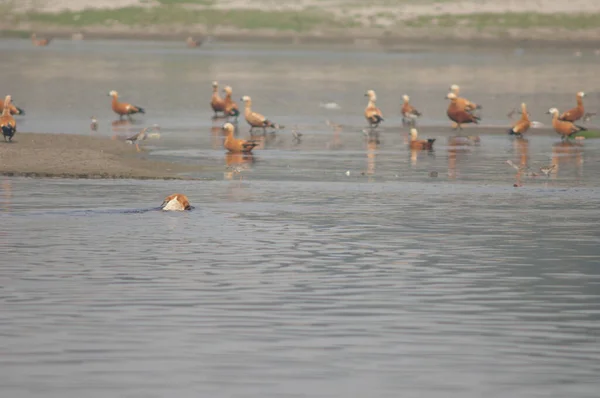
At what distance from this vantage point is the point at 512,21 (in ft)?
385

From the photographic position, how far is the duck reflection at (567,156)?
35312mm

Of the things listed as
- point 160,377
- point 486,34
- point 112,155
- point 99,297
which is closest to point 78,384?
point 160,377

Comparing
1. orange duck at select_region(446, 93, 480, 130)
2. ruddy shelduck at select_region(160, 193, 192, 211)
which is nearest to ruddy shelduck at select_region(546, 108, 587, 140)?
orange duck at select_region(446, 93, 480, 130)

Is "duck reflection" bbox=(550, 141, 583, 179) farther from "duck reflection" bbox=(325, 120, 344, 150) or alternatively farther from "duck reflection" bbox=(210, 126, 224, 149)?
"duck reflection" bbox=(210, 126, 224, 149)

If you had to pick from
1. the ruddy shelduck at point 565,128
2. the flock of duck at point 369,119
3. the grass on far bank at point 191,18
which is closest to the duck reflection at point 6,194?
the flock of duck at point 369,119

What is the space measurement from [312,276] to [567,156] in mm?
21300

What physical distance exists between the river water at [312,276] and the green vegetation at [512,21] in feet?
245

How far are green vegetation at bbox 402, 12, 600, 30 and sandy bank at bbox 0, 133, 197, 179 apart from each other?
265ft

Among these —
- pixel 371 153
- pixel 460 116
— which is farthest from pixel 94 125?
pixel 460 116

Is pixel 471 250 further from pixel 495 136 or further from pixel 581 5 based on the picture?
pixel 581 5

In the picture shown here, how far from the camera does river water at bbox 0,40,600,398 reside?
44.7ft

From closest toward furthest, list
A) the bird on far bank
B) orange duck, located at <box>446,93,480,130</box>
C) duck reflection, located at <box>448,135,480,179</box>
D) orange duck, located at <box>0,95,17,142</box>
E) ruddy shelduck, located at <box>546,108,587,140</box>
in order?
duck reflection, located at <box>448,135,480,179</box> → orange duck, located at <box>0,95,17,142</box> → ruddy shelduck, located at <box>546,108,587,140</box> → the bird on far bank → orange duck, located at <box>446,93,480,130</box>

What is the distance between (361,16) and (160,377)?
109 m

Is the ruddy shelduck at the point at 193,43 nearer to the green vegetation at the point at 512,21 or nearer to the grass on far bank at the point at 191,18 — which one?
the grass on far bank at the point at 191,18
